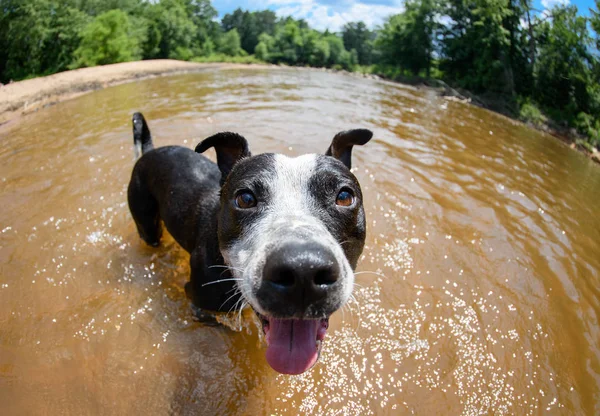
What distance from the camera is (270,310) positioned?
1.98 meters

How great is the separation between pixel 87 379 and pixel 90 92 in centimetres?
2024

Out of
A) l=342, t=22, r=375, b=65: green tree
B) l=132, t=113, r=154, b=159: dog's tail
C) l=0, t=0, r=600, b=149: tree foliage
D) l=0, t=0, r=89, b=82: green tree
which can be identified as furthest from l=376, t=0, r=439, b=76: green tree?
l=132, t=113, r=154, b=159: dog's tail

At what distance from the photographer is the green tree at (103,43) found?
31.8 m

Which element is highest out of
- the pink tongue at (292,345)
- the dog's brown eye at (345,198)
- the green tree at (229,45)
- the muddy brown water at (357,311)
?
the dog's brown eye at (345,198)

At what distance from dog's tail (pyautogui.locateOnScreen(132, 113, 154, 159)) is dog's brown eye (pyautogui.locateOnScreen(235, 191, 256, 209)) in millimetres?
3121

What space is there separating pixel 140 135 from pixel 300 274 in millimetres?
4304

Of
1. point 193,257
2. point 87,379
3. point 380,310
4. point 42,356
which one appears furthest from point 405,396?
point 42,356

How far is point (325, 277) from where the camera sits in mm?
1922

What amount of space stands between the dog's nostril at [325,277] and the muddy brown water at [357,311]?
6.13ft

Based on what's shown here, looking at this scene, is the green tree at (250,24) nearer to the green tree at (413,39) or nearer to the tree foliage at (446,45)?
the tree foliage at (446,45)

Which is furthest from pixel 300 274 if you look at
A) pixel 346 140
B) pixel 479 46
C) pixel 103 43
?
pixel 479 46

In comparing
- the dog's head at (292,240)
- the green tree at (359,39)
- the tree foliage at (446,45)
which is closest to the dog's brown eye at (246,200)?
the dog's head at (292,240)

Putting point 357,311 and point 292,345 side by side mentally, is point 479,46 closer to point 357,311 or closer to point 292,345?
point 357,311

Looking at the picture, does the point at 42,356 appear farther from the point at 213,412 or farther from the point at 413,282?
the point at 413,282
